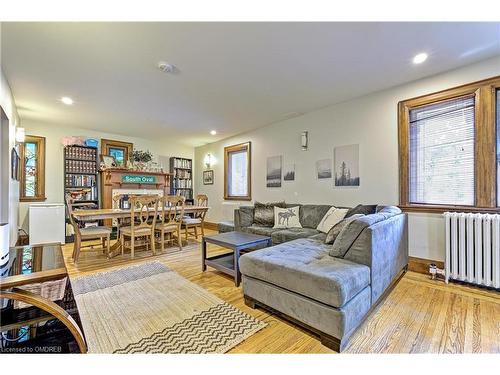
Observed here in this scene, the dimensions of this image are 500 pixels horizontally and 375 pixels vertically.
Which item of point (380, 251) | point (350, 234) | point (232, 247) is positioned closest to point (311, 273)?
point (350, 234)

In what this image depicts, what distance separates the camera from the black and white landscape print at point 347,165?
3.50 meters

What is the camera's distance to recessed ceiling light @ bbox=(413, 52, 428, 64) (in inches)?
91.4

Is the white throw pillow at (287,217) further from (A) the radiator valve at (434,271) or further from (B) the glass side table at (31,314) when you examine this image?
(B) the glass side table at (31,314)

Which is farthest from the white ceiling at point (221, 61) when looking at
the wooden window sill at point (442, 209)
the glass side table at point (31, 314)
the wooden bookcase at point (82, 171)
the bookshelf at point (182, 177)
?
the bookshelf at point (182, 177)

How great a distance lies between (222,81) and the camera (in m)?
2.89

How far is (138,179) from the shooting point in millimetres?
5562

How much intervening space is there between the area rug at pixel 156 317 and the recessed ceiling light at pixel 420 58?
9.64 ft

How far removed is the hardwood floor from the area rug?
134mm

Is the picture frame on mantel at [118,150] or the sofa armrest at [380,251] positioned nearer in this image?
the sofa armrest at [380,251]

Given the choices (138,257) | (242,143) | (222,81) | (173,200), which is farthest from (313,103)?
(138,257)

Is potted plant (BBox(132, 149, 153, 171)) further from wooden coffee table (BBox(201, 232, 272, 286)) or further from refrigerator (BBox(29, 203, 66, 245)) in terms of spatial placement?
wooden coffee table (BBox(201, 232, 272, 286))

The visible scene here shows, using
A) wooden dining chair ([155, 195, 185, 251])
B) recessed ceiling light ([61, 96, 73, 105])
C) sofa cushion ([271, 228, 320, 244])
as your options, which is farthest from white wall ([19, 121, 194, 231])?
sofa cushion ([271, 228, 320, 244])

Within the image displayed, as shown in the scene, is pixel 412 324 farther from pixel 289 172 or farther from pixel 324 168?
pixel 289 172

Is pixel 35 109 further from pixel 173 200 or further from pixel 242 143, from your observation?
pixel 242 143
